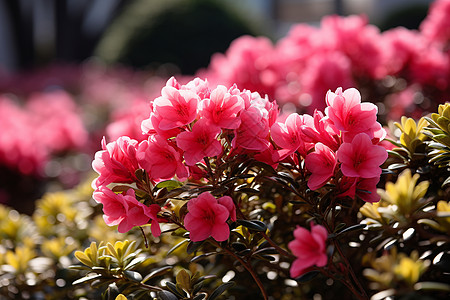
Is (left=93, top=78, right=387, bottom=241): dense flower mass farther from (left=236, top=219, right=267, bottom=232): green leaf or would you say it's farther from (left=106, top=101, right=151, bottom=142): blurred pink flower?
(left=106, top=101, right=151, bottom=142): blurred pink flower

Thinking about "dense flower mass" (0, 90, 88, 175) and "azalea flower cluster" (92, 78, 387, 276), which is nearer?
"azalea flower cluster" (92, 78, 387, 276)

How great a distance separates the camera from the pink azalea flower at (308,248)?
820 mm

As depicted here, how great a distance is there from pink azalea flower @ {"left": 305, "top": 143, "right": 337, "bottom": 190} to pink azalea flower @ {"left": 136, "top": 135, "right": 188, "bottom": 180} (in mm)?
251

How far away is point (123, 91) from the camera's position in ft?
19.7

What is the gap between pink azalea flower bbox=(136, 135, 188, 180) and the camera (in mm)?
979

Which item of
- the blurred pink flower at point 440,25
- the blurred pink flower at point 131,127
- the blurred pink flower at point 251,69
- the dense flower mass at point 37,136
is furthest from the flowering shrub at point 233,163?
the dense flower mass at point 37,136

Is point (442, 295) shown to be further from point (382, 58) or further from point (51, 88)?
point (51, 88)

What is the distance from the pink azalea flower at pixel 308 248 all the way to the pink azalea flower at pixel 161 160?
0.91 ft

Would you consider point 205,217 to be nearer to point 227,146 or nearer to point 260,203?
point 227,146

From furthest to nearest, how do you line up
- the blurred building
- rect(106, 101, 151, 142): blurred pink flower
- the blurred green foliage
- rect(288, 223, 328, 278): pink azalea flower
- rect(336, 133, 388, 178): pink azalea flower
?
the blurred building
the blurred green foliage
rect(106, 101, 151, 142): blurred pink flower
rect(336, 133, 388, 178): pink azalea flower
rect(288, 223, 328, 278): pink azalea flower

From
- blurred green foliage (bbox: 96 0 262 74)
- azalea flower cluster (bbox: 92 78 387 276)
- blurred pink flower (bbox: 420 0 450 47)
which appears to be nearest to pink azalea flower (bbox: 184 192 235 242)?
azalea flower cluster (bbox: 92 78 387 276)

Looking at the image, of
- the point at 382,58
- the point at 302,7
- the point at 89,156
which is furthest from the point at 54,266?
the point at 302,7

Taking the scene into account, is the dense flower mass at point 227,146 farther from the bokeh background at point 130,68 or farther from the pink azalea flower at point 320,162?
the bokeh background at point 130,68

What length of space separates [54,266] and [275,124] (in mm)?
896
